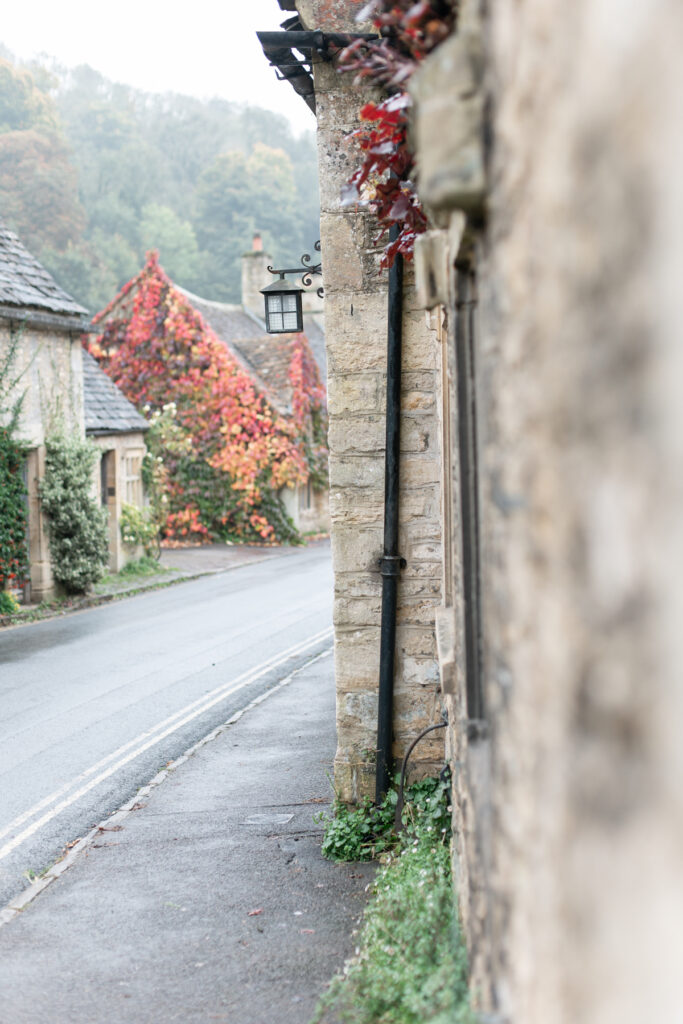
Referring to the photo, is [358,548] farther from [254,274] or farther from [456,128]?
[254,274]

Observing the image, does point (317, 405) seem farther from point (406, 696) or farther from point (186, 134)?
point (186, 134)

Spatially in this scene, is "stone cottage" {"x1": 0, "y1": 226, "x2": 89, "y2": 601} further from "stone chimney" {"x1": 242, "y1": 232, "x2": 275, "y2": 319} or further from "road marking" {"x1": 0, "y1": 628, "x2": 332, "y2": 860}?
"stone chimney" {"x1": 242, "y1": 232, "x2": 275, "y2": 319}

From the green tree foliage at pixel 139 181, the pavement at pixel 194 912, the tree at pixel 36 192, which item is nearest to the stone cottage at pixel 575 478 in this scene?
the pavement at pixel 194 912

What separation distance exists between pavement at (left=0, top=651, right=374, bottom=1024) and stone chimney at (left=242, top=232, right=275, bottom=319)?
33050 millimetres

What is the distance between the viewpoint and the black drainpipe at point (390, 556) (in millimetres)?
6461

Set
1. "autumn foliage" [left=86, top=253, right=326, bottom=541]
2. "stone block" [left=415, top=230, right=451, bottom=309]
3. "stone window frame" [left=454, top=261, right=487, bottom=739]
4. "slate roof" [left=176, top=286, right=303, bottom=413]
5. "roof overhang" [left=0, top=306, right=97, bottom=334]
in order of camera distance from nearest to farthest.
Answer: "stone window frame" [left=454, top=261, right=487, bottom=739] → "stone block" [left=415, top=230, right=451, bottom=309] → "roof overhang" [left=0, top=306, right=97, bottom=334] → "autumn foliage" [left=86, top=253, right=326, bottom=541] → "slate roof" [left=176, top=286, right=303, bottom=413]

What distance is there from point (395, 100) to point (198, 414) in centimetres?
2659

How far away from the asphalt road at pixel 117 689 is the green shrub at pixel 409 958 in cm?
265

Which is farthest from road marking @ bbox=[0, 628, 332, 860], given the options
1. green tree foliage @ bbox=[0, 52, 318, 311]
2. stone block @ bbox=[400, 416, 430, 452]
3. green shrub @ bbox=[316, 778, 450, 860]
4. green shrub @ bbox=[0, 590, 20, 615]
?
green tree foliage @ bbox=[0, 52, 318, 311]

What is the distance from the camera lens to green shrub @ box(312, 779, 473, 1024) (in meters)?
3.42

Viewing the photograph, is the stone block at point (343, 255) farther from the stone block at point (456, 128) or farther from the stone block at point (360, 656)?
the stone block at point (456, 128)

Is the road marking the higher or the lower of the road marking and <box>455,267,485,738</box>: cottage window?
the lower

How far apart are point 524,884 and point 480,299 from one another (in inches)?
56.5

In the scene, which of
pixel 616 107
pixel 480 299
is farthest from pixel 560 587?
pixel 480 299
